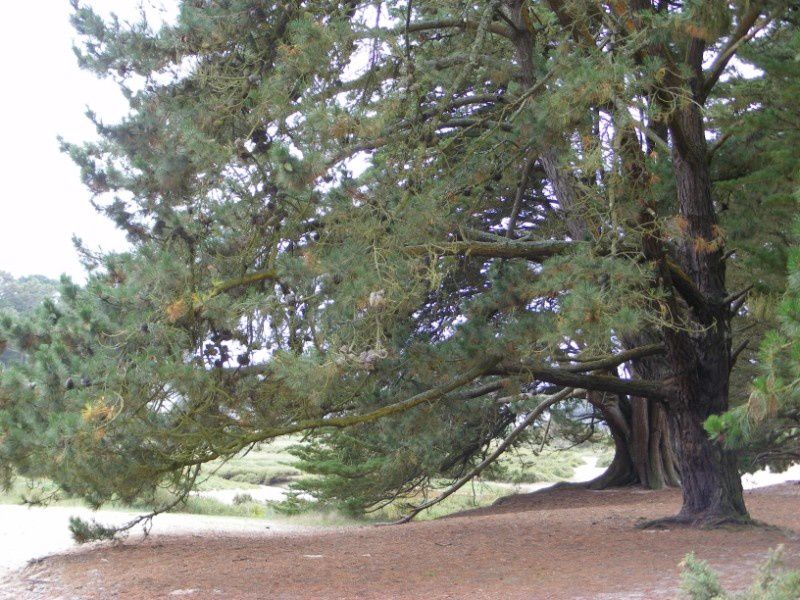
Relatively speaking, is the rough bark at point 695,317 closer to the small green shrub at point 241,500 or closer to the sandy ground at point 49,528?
the sandy ground at point 49,528

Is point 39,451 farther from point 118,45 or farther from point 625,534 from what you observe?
point 625,534

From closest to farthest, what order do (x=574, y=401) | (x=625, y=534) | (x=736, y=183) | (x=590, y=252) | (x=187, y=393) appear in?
(x=187, y=393) → (x=590, y=252) → (x=736, y=183) → (x=625, y=534) → (x=574, y=401)

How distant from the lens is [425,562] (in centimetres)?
780

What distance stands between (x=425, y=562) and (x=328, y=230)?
11.3 feet

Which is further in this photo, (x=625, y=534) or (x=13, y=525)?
(x=13, y=525)

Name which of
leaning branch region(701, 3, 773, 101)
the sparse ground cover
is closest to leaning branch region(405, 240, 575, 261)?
leaning branch region(701, 3, 773, 101)

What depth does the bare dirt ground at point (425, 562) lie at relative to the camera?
20.9 feet

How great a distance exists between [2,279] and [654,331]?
4677cm

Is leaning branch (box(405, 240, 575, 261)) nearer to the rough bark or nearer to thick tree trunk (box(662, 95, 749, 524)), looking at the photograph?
the rough bark

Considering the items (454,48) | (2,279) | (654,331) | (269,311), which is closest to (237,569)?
(269,311)

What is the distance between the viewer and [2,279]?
48.1 m

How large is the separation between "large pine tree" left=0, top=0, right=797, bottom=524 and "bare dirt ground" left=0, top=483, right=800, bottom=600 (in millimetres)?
985

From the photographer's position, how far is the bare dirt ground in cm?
638

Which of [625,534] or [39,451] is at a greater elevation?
[39,451]
